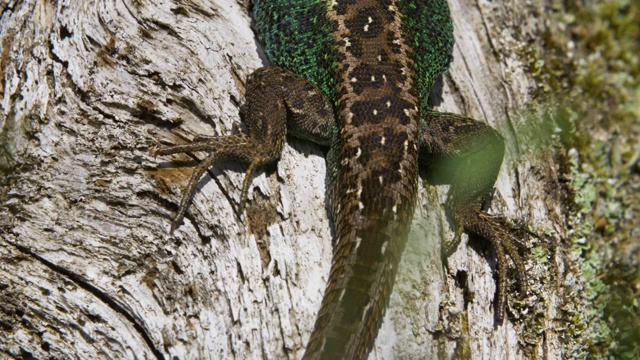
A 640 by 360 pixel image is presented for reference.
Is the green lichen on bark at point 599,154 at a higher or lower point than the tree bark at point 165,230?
higher

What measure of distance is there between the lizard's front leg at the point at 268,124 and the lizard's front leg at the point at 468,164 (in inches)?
27.8

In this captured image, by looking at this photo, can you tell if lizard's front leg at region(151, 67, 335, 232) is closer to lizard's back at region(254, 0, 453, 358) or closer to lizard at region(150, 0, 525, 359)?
lizard at region(150, 0, 525, 359)

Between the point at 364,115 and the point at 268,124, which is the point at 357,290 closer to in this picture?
the point at 364,115

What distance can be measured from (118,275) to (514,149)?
2.92 m

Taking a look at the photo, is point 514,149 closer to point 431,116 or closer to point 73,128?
point 431,116

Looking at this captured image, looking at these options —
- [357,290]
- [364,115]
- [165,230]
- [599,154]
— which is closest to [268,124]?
[364,115]

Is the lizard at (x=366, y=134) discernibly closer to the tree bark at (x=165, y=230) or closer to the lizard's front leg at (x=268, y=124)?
the lizard's front leg at (x=268, y=124)

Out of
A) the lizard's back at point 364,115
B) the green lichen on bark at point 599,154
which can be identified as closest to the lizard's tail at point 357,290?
the lizard's back at point 364,115

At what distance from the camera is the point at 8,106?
4062 millimetres

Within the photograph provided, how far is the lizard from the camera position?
3539 mm

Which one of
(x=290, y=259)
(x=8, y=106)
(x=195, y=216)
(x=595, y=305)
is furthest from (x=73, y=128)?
(x=595, y=305)

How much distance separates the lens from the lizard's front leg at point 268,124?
3.87 metres

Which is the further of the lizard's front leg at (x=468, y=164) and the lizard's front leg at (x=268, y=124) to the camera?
the lizard's front leg at (x=468, y=164)

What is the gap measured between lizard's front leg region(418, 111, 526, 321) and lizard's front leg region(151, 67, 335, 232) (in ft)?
2.32
